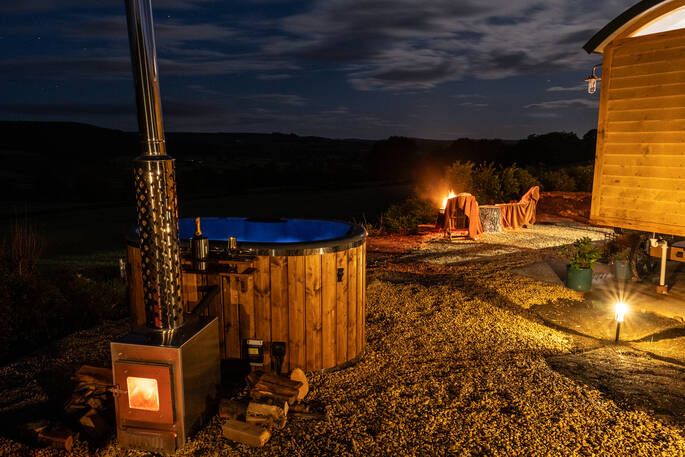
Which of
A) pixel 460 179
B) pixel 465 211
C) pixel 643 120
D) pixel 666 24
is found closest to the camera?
pixel 666 24

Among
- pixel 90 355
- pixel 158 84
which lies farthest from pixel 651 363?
pixel 90 355

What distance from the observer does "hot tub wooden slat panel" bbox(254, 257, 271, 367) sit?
14.0 ft

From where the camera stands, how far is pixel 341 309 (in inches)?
180

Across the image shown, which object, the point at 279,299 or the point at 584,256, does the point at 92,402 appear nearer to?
the point at 279,299

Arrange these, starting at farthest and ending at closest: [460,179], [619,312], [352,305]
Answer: [460,179] < [619,312] < [352,305]

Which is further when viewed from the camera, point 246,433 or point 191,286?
point 191,286

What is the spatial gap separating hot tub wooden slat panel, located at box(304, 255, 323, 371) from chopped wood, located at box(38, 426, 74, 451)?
1912mm

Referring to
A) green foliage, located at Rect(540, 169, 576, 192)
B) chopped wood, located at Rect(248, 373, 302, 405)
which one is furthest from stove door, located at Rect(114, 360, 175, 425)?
green foliage, located at Rect(540, 169, 576, 192)

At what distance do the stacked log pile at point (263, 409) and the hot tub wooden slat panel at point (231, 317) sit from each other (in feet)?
1.56

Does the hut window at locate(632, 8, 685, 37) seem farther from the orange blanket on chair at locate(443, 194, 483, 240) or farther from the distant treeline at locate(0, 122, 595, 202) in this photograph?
the distant treeline at locate(0, 122, 595, 202)

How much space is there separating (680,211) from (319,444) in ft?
20.6

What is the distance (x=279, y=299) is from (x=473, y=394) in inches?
71.4

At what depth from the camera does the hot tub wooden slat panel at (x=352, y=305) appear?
459 cm

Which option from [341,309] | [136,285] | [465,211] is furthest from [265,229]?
[465,211]
